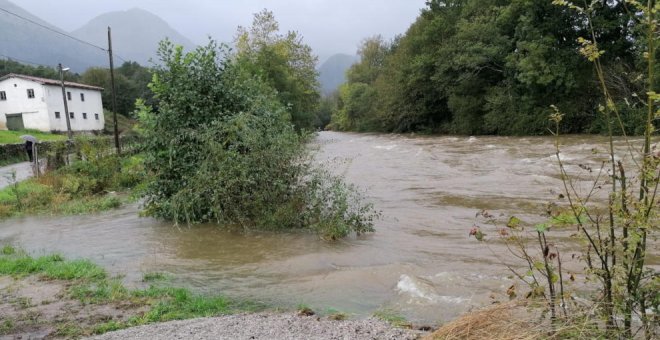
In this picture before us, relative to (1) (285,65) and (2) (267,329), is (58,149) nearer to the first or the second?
(2) (267,329)

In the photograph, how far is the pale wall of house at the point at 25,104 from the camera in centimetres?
4897

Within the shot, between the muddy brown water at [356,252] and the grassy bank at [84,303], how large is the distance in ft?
1.57

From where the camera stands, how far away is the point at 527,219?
397 inches

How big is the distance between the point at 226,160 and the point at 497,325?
7828 mm

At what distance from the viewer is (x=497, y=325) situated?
376cm

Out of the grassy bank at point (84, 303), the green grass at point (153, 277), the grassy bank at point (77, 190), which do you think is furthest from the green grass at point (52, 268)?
the grassy bank at point (77, 190)

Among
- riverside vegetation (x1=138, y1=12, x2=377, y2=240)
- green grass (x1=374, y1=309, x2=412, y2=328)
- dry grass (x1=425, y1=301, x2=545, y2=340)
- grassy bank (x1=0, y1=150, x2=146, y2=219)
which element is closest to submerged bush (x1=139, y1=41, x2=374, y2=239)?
riverside vegetation (x1=138, y1=12, x2=377, y2=240)

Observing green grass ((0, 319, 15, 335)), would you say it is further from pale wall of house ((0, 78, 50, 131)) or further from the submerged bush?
pale wall of house ((0, 78, 50, 131))

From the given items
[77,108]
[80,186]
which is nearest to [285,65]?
[77,108]

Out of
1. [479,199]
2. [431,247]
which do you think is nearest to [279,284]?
[431,247]

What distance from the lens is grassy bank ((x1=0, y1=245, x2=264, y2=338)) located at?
5680mm

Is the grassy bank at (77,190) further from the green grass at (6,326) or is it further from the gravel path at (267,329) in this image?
the gravel path at (267,329)

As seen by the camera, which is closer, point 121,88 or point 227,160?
point 227,160

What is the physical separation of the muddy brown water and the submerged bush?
1.51ft
